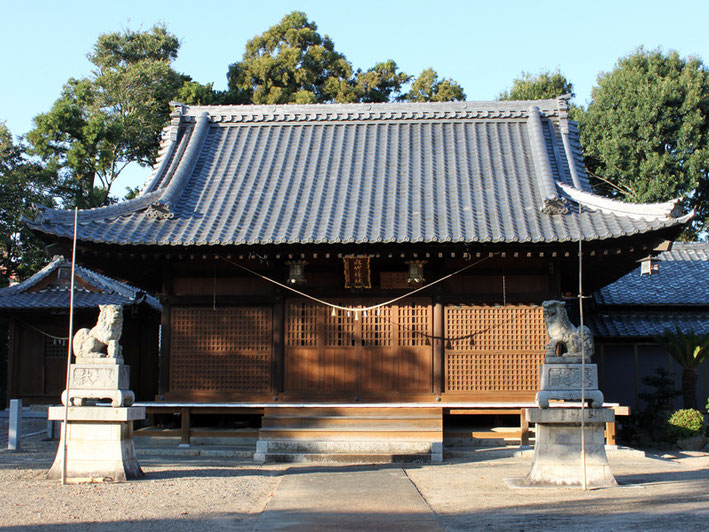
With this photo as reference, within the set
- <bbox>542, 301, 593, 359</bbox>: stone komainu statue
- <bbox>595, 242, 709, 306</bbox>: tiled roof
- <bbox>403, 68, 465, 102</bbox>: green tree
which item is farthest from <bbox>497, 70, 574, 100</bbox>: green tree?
<bbox>542, 301, 593, 359</bbox>: stone komainu statue

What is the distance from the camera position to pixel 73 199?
3005 centimetres

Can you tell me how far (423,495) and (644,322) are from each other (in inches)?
506

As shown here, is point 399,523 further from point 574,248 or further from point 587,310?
point 587,310

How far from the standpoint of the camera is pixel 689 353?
1750cm

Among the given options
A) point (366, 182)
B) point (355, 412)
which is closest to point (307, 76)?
point (366, 182)

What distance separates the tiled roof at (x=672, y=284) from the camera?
20875 mm

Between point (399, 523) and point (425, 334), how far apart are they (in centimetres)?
750

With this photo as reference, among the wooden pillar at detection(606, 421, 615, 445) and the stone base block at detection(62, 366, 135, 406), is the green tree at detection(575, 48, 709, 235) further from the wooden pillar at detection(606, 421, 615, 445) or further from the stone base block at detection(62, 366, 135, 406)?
the stone base block at detection(62, 366, 135, 406)

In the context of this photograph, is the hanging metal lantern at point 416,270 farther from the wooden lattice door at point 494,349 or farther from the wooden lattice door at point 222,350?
the wooden lattice door at point 222,350

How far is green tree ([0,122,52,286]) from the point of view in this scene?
2852 centimetres

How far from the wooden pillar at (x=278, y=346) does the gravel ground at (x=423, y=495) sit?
2.40 meters

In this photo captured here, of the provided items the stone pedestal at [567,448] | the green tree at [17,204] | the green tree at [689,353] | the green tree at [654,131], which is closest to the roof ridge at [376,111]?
the green tree at [689,353]

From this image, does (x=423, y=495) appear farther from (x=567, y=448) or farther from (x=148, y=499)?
(x=148, y=499)

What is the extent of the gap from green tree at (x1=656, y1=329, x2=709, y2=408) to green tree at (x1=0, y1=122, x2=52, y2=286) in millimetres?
21481
